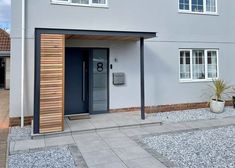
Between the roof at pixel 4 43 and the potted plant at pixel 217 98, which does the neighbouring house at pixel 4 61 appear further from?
the potted plant at pixel 217 98

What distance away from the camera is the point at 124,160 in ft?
16.6

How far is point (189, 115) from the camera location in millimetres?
9328

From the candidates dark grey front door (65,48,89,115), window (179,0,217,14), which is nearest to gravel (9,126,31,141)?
dark grey front door (65,48,89,115)

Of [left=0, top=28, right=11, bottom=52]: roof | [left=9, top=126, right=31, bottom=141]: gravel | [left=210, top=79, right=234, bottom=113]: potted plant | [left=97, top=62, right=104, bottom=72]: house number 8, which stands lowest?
[left=9, top=126, right=31, bottom=141]: gravel

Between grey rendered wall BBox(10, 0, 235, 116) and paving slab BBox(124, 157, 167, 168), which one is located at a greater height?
grey rendered wall BBox(10, 0, 235, 116)

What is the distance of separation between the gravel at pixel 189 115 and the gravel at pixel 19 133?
4528 mm

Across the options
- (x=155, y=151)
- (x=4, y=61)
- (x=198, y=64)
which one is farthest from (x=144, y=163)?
(x=4, y=61)

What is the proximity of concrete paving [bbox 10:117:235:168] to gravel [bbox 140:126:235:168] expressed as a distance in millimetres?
376

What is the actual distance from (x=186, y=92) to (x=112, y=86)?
11.5ft

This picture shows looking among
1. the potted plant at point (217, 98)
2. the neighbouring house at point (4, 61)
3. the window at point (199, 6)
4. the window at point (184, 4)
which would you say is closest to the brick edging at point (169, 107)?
the potted plant at point (217, 98)

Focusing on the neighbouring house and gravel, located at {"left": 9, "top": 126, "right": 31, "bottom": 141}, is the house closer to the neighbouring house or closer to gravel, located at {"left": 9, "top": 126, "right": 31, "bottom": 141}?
gravel, located at {"left": 9, "top": 126, "right": 31, "bottom": 141}

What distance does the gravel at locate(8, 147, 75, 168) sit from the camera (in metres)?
4.84

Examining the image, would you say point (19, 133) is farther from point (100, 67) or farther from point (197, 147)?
point (197, 147)

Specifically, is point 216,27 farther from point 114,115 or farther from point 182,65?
point 114,115
